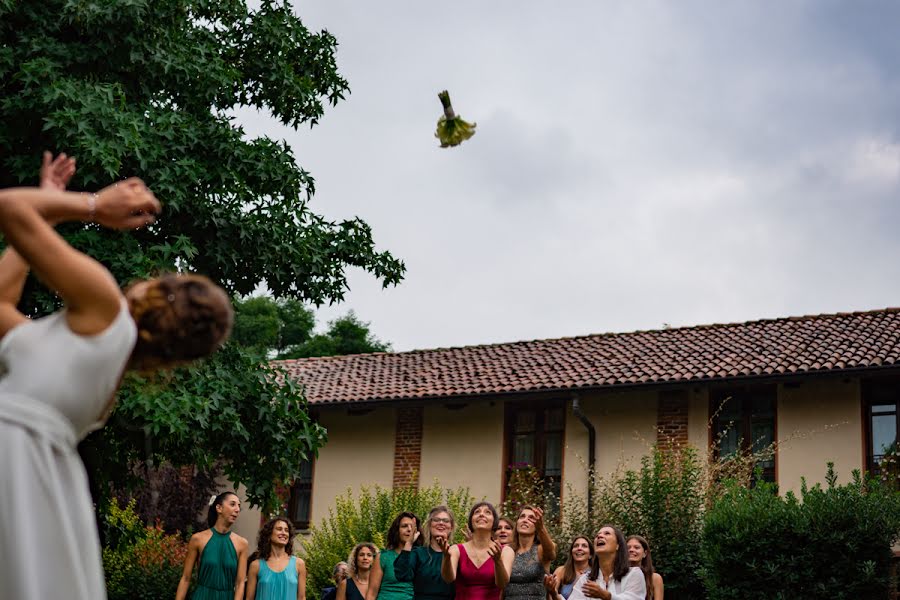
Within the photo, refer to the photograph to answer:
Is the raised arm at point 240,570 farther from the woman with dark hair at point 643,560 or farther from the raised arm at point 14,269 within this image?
the raised arm at point 14,269

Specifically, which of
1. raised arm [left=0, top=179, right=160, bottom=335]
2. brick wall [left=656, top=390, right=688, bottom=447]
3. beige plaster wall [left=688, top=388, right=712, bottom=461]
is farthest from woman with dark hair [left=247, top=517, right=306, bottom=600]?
beige plaster wall [left=688, top=388, right=712, bottom=461]

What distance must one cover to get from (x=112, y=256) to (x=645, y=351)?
13.4 metres

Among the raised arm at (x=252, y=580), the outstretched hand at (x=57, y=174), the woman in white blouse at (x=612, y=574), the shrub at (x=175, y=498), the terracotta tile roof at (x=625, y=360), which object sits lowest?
the raised arm at (x=252, y=580)

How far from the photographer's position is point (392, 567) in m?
11.0

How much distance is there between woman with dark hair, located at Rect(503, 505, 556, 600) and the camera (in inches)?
416

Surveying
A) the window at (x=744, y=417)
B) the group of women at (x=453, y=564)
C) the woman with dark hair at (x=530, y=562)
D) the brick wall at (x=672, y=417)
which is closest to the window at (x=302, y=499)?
the brick wall at (x=672, y=417)

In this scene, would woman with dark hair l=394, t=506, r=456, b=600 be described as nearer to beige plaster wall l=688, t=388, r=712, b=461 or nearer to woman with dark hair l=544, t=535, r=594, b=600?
woman with dark hair l=544, t=535, r=594, b=600

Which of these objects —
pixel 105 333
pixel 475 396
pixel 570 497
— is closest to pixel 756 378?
pixel 570 497

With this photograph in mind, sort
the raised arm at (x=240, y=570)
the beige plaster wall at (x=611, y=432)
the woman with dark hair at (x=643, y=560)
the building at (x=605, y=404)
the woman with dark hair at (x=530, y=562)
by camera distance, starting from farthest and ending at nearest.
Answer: the beige plaster wall at (x=611, y=432) → the building at (x=605, y=404) → the raised arm at (x=240, y=570) → the woman with dark hair at (x=643, y=560) → the woman with dark hair at (x=530, y=562)

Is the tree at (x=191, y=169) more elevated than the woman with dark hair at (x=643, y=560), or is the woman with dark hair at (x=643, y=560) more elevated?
the tree at (x=191, y=169)

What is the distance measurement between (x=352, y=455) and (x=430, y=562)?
16593 millimetres

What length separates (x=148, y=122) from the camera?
15.5 meters

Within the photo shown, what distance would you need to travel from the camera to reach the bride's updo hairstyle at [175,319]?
2.89m

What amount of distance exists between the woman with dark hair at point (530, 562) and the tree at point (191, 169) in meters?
4.68
